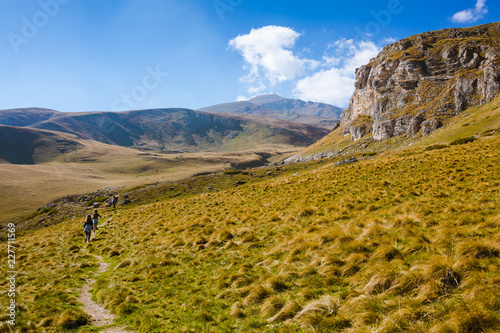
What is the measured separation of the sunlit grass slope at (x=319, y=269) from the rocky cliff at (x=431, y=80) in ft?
305

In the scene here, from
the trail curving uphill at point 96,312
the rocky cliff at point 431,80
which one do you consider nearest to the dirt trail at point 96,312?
the trail curving uphill at point 96,312

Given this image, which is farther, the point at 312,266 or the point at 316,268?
the point at 312,266

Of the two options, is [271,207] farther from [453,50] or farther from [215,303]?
[453,50]

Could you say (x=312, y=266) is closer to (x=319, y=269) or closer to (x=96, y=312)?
(x=319, y=269)

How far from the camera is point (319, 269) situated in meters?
9.01

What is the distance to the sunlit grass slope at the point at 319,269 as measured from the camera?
6.05 metres

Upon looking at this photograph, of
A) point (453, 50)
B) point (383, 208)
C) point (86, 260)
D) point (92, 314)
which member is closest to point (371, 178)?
point (383, 208)

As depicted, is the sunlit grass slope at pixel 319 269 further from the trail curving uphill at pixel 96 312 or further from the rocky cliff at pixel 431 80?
the rocky cliff at pixel 431 80

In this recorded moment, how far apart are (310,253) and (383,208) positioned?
6.93 meters

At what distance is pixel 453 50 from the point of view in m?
114

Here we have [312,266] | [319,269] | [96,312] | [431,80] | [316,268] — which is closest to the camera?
[319,269]

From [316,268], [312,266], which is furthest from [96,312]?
[316,268]

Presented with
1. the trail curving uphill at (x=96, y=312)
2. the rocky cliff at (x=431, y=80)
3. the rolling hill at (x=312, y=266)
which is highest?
the rocky cliff at (x=431, y=80)

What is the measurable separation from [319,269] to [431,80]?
143m
